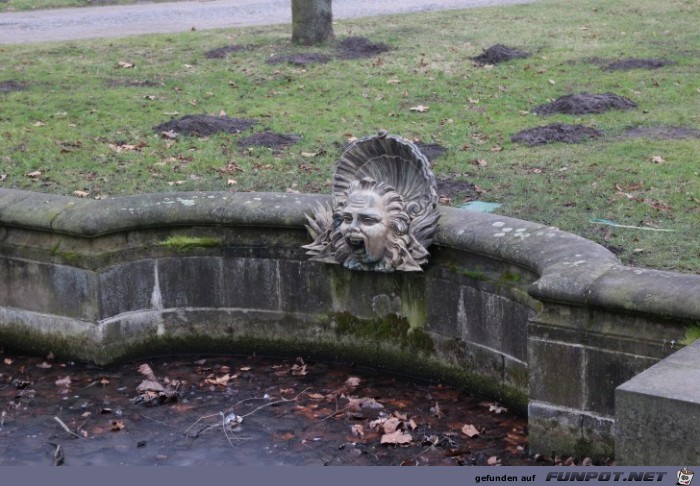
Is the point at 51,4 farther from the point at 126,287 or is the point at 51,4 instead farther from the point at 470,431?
the point at 470,431

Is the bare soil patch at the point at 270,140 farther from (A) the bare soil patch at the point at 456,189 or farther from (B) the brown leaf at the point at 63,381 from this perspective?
(B) the brown leaf at the point at 63,381

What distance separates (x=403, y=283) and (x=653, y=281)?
2.22 meters

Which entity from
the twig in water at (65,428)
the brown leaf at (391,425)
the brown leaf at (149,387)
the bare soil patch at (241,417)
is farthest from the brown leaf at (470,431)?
the twig in water at (65,428)

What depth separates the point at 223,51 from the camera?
701 inches

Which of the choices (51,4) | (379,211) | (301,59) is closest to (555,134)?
(379,211)

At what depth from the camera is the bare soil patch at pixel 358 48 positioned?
1722 centimetres

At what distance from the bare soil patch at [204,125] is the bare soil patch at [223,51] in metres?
3.88

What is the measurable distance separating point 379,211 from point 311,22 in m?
9.69

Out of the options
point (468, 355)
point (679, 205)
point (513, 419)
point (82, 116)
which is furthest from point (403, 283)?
point (82, 116)

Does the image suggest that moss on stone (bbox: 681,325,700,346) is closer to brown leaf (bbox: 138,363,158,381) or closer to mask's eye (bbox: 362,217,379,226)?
mask's eye (bbox: 362,217,379,226)

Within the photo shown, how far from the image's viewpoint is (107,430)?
8.20 meters

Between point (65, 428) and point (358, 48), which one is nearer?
point (65, 428)

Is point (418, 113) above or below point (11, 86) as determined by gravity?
below

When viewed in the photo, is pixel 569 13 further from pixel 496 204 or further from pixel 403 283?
pixel 403 283
